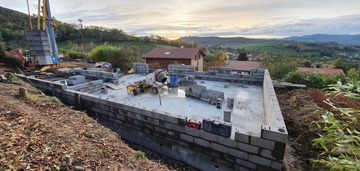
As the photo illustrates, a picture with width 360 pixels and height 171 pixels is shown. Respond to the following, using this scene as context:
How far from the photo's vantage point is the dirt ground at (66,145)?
2.51 meters

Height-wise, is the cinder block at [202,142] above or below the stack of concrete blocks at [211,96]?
below

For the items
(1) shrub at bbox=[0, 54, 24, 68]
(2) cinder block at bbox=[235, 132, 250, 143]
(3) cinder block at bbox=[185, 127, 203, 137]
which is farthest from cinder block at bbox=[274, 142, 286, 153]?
(1) shrub at bbox=[0, 54, 24, 68]

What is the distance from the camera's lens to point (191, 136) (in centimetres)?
425

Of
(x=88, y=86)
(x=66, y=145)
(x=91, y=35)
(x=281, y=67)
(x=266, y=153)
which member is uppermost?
(x=91, y=35)

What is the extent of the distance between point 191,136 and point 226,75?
212 inches

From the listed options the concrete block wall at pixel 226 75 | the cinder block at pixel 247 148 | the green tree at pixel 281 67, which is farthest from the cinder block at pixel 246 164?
the green tree at pixel 281 67

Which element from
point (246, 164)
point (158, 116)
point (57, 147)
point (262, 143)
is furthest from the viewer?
point (158, 116)

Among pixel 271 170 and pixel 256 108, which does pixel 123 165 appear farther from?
pixel 256 108

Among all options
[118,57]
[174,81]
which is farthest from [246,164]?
[118,57]

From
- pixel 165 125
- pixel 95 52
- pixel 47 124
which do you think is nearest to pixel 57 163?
pixel 47 124

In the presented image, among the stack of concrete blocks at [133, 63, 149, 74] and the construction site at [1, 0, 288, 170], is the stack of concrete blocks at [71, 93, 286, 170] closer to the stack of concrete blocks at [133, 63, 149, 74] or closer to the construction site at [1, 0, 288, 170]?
the construction site at [1, 0, 288, 170]

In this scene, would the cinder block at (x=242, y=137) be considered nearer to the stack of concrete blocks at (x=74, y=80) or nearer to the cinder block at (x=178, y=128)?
the cinder block at (x=178, y=128)

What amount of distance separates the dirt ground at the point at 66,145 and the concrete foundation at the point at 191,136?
0.49 meters

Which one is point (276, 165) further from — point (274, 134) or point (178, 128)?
point (178, 128)
